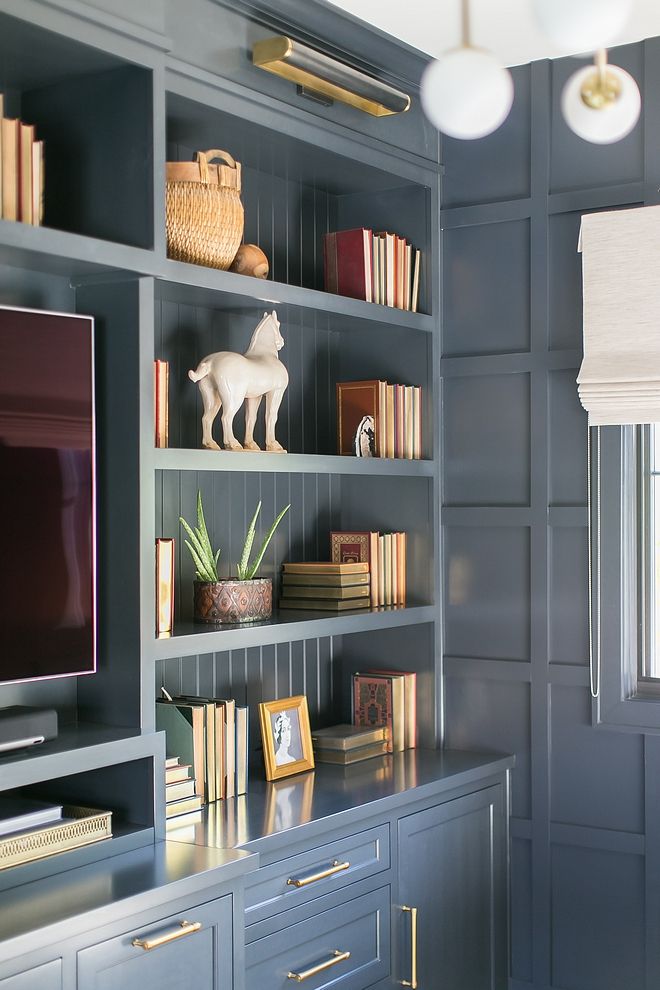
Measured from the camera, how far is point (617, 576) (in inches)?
127

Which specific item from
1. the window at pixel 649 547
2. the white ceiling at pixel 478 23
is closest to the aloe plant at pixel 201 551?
the window at pixel 649 547

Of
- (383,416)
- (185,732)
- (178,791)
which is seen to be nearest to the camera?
(178,791)

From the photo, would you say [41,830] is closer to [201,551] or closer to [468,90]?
[201,551]

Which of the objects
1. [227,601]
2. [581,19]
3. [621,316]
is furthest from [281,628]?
[581,19]

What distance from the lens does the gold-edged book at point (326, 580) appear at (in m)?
3.24

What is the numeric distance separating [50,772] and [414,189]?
7.08ft

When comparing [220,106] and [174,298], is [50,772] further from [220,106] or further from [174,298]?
[220,106]

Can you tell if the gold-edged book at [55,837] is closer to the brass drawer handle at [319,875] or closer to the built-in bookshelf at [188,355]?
the built-in bookshelf at [188,355]

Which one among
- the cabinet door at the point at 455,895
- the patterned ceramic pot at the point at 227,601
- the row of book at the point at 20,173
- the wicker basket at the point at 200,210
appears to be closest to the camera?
the row of book at the point at 20,173

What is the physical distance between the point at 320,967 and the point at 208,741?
577 millimetres

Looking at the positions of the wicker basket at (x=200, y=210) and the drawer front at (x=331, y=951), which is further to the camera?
the wicker basket at (x=200, y=210)

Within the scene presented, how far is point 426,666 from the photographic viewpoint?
355 cm

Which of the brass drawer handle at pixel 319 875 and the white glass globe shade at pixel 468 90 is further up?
the white glass globe shade at pixel 468 90

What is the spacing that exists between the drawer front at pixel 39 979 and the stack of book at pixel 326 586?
4.85 ft
